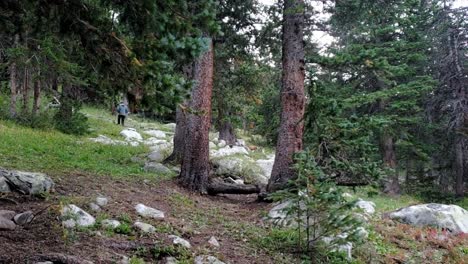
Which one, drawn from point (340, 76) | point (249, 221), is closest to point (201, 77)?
point (249, 221)

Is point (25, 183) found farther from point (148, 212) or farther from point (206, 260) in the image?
point (206, 260)

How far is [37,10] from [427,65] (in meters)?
19.1

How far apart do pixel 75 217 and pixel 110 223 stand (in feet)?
1.59

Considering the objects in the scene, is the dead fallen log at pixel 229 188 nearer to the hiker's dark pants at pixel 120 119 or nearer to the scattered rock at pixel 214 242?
the scattered rock at pixel 214 242

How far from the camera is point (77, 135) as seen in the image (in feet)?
51.9

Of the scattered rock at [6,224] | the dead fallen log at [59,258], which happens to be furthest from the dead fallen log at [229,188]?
the dead fallen log at [59,258]

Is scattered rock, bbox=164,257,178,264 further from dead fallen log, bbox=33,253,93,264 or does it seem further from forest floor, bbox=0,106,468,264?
dead fallen log, bbox=33,253,93,264

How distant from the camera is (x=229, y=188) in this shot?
372 inches

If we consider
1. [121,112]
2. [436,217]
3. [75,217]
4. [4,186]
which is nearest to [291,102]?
[436,217]

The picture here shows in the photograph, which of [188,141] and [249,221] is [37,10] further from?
[188,141]

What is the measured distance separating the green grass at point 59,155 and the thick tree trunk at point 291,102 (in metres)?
3.13

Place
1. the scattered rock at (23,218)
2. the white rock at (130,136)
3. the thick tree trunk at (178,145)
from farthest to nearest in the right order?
the white rock at (130,136)
the thick tree trunk at (178,145)
the scattered rock at (23,218)

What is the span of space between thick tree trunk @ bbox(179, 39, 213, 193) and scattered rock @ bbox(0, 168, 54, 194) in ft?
12.0

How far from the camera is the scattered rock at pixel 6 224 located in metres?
4.48
